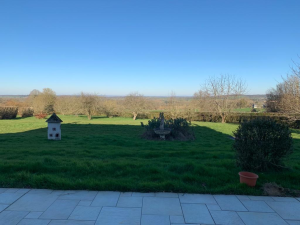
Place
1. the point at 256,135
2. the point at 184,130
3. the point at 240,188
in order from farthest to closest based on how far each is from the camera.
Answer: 1. the point at 184,130
2. the point at 256,135
3. the point at 240,188

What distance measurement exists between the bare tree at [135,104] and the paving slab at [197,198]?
27.2 meters

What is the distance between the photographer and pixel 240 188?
3.67 meters

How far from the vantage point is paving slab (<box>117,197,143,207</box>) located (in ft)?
10.4

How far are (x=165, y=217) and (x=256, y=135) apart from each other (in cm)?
263

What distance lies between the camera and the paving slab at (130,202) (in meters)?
3.16

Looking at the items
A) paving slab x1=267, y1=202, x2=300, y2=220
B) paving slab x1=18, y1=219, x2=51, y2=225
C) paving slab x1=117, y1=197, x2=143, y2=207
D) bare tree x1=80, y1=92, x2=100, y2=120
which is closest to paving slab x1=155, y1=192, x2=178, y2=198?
paving slab x1=117, y1=197, x2=143, y2=207

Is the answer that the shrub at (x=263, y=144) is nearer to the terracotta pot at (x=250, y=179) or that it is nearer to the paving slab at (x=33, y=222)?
the terracotta pot at (x=250, y=179)

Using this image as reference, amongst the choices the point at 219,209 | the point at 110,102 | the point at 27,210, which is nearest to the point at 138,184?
the point at 219,209

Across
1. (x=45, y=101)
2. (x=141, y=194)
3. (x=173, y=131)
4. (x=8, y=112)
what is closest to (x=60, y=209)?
(x=141, y=194)

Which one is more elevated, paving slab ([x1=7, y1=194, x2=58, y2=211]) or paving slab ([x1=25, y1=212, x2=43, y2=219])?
paving slab ([x1=25, y1=212, x2=43, y2=219])

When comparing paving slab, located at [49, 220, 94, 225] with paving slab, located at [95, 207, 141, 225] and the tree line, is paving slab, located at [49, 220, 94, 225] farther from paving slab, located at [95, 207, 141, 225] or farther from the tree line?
the tree line

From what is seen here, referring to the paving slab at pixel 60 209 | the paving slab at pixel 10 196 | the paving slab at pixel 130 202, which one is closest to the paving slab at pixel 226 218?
the paving slab at pixel 130 202

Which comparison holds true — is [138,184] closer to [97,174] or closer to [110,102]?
[97,174]

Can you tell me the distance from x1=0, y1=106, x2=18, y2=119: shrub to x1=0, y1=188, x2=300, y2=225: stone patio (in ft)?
101
